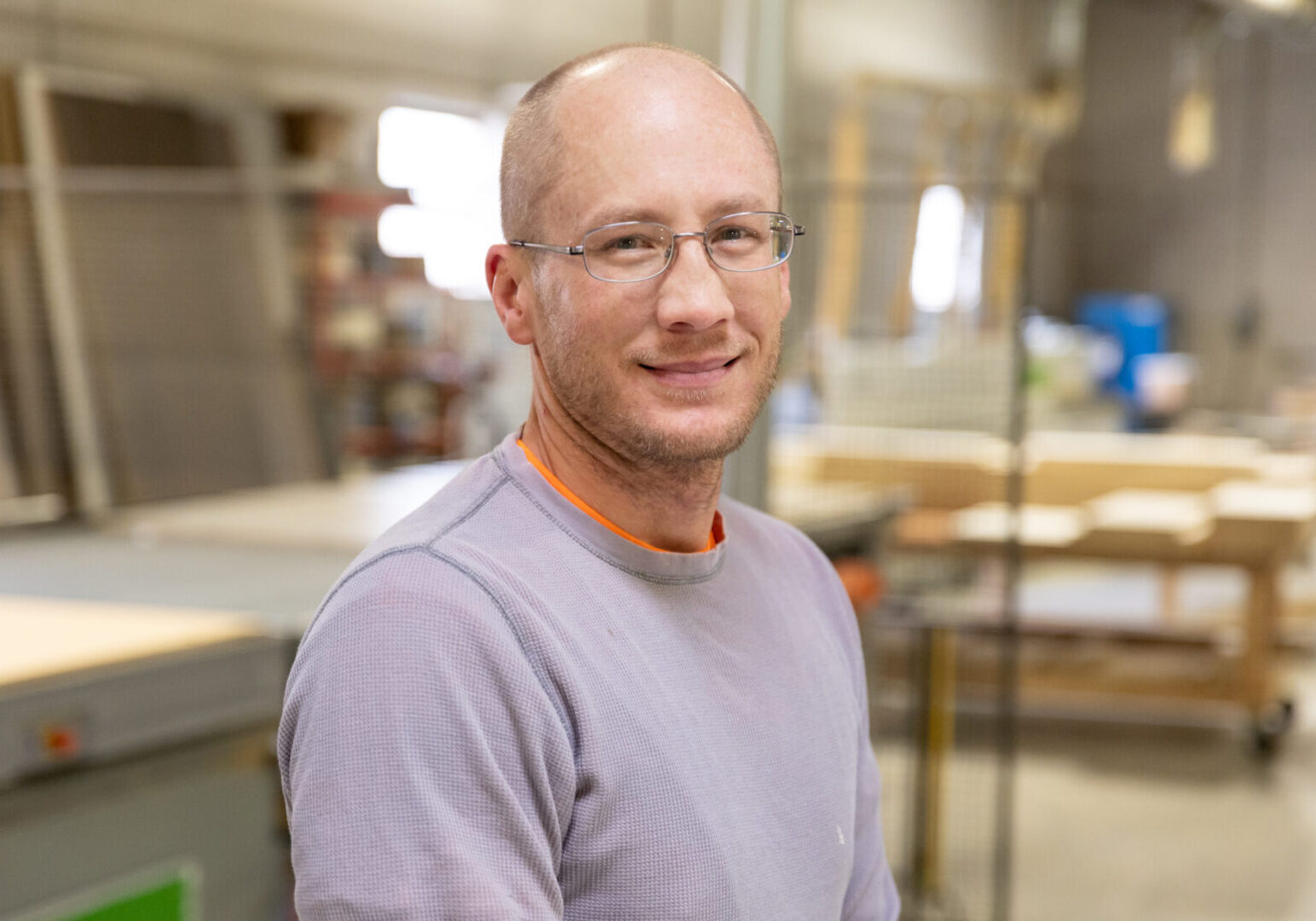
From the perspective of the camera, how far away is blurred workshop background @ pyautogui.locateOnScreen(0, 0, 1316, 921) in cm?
237

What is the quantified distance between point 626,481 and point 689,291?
17 cm

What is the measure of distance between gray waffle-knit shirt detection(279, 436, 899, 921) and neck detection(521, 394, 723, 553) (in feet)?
0.10

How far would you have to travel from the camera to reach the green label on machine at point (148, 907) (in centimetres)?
215

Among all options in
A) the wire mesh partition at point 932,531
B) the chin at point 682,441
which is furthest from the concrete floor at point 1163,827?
the chin at point 682,441

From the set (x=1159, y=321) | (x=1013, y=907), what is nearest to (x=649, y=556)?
(x=1013, y=907)

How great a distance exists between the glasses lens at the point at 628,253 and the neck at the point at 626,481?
143mm

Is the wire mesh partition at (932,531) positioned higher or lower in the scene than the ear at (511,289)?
lower

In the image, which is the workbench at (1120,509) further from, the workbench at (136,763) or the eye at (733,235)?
the eye at (733,235)

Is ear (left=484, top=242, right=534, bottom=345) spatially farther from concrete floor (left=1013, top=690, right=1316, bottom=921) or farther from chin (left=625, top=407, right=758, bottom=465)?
concrete floor (left=1013, top=690, right=1316, bottom=921)

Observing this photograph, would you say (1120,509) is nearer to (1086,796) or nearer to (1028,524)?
(1028,524)

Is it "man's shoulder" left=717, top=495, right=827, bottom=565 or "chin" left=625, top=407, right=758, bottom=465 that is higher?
"chin" left=625, top=407, right=758, bottom=465

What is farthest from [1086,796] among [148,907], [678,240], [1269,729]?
[678,240]

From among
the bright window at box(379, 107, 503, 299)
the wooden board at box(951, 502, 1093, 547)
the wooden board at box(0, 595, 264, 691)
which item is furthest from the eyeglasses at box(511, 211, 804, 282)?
the bright window at box(379, 107, 503, 299)

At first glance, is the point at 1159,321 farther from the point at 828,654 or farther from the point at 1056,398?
the point at 828,654
